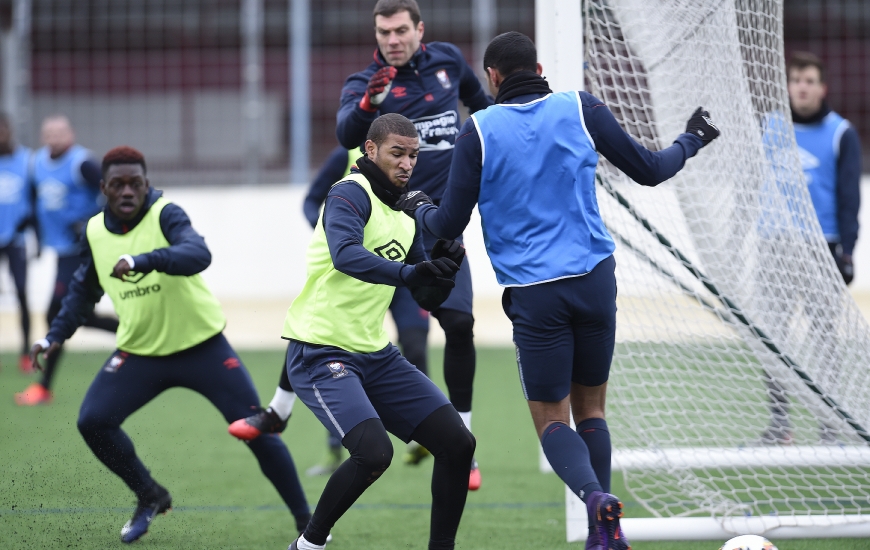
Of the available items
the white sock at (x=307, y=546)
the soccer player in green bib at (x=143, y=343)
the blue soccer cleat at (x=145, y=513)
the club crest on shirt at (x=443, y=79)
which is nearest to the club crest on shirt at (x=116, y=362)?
the soccer player in green bib at (x=143, y=343)

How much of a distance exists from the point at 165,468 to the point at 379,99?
2928 mm

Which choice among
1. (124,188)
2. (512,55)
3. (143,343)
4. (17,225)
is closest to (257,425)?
(143,343)

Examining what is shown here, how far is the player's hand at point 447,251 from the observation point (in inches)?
145

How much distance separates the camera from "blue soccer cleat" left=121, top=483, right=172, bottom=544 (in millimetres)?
4676

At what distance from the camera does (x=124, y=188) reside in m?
4.61

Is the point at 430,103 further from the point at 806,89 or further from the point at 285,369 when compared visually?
the point at 806,89

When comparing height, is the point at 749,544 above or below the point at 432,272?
below

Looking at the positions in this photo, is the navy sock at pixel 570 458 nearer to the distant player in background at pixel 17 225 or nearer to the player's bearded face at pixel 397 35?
the player's bearded face at pixel 397 35

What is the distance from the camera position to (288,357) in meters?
4.15

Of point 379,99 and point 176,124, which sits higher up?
point 379,99

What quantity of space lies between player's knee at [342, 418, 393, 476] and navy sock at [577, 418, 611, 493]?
83 centimetres

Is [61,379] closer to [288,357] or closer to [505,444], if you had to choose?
[505,444]

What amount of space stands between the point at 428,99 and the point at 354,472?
189 cm

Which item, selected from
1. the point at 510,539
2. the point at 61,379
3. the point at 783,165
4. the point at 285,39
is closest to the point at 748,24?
the point at 783,165
